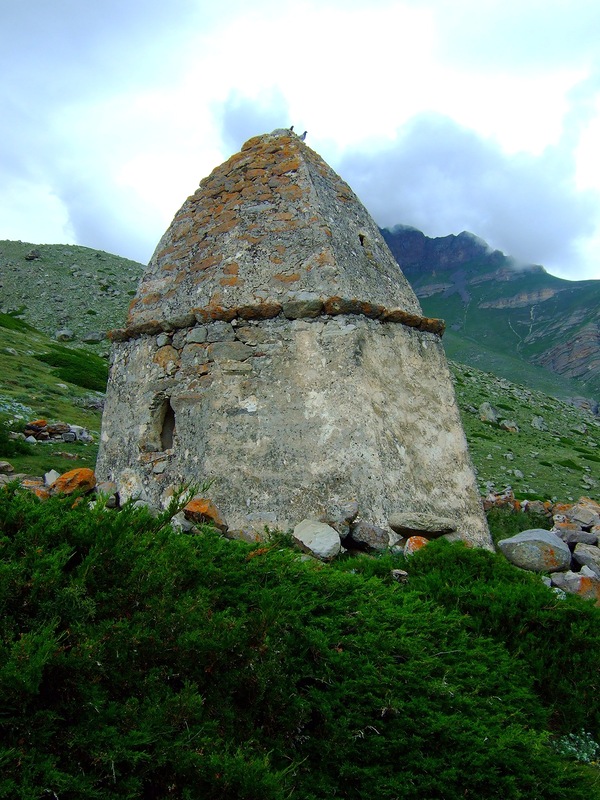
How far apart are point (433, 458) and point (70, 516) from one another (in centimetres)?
459

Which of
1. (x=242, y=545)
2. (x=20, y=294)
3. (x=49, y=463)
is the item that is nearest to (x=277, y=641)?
(x=242, y=545)

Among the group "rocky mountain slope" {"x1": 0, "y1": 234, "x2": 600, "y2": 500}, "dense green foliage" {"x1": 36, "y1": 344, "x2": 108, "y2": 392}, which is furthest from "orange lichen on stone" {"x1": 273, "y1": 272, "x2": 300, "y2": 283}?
"dense green foliage" {"x1": 36, "y1": 344, "x2": 108, "y2": 392}

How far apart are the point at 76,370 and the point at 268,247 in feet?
68.8

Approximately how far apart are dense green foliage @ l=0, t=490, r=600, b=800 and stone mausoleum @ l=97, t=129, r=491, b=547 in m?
1.99

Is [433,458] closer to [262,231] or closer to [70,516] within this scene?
[262,231]

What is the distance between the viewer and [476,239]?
15888cm

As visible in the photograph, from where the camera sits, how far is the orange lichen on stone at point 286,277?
279 inches

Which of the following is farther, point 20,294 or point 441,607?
point 20,294

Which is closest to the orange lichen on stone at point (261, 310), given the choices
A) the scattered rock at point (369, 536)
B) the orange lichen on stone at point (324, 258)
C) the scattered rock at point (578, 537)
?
the orange lichen on stone at point (324, 258)

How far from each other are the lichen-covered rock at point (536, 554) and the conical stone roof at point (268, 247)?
3105 mm

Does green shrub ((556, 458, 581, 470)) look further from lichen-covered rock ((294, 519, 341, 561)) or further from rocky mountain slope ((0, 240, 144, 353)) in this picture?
rocky mountain slope ((0, 240, 144, 353))

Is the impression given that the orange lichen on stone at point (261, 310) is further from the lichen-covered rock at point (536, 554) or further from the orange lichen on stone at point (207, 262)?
the lichen-covered rock at point (536, 554)

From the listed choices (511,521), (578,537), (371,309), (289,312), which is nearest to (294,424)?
(289,312)

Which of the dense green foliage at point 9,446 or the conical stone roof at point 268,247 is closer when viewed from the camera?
the conical stone roof at point 268,247
